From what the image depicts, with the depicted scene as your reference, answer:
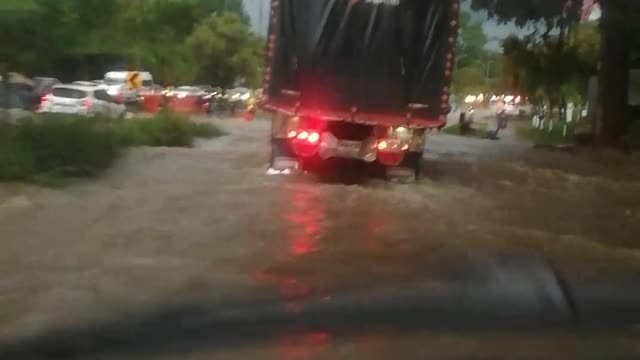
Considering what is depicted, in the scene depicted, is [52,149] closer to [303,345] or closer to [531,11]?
[303,345]

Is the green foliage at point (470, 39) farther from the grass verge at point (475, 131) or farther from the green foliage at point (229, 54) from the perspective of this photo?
the green foliage at point (229, 54)

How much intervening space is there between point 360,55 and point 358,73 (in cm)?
25

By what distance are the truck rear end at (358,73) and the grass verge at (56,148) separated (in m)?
3.32

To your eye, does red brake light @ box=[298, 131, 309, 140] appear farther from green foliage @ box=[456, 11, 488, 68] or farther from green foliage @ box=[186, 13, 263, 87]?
green foliage @ box=[186, 13, 263, 87]

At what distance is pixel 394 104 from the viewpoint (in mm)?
17203

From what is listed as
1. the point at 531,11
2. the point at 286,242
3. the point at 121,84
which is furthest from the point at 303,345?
the point at 121,84

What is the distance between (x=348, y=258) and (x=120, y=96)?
21.5 metres

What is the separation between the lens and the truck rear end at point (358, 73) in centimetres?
1700

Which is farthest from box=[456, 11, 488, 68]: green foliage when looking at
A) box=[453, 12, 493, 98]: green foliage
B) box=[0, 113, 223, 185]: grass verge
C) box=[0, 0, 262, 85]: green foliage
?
box=[0, 113, 223, 185]: grass verge

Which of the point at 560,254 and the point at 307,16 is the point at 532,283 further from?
the point at 307,16

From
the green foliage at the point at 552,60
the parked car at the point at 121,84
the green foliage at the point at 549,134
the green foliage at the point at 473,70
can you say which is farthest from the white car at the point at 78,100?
the green foliage at the point at 473,70

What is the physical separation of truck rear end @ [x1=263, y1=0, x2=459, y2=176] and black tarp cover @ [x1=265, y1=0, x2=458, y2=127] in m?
0.01

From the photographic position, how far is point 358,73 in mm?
17156

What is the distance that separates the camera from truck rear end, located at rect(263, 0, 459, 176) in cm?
1700
